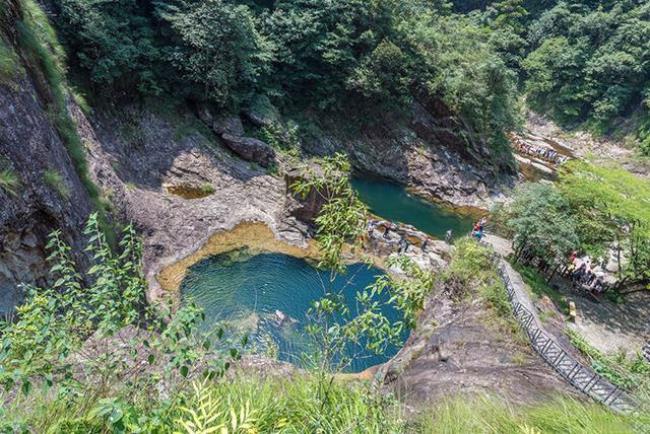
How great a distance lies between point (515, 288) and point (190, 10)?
53.2 feet

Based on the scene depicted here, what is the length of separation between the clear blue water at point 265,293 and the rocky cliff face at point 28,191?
12.6 ft

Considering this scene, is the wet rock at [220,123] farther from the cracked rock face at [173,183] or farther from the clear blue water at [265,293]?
the clear blue water at [265,293]

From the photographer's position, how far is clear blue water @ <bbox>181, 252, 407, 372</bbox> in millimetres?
9711

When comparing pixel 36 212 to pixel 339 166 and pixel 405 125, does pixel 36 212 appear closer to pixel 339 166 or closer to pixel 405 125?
pixel 339 166

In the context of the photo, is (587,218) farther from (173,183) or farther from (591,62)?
(591,62)

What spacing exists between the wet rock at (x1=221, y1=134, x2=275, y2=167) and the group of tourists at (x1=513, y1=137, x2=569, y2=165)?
850 inches

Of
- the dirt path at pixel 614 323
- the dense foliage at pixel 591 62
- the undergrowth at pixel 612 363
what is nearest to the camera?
the undergrowth at pixel 612 363

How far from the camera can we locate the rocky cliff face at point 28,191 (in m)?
6.17

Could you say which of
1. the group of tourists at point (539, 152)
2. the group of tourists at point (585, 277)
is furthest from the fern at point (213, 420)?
the group of tourists at point (539, 152)

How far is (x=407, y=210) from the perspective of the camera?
19219 millimetres

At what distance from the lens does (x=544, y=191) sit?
11.8 m

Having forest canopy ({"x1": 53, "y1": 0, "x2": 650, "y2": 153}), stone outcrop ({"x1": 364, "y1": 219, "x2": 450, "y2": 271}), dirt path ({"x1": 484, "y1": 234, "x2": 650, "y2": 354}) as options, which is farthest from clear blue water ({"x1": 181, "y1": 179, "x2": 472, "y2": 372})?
forest canopy ({"x1": 53, "y1": 0, "x2": 650, "y2": 153})

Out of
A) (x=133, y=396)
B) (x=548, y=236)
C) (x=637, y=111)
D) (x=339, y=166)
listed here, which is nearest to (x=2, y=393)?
(x=133, y=396)

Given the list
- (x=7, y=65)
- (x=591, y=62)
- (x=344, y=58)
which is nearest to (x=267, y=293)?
(x=7, y=65)
